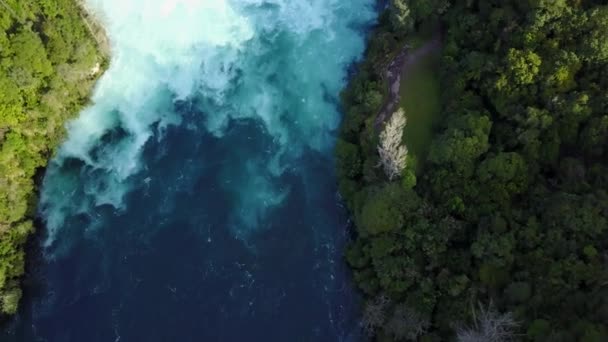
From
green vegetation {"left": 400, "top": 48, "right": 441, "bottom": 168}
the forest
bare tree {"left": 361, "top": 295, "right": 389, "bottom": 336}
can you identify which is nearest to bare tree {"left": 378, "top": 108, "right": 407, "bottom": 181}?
the forest

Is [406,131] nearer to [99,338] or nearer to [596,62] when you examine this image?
[596,62]

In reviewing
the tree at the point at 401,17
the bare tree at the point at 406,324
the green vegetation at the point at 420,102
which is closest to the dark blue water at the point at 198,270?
the bare tree at the point at 406,324

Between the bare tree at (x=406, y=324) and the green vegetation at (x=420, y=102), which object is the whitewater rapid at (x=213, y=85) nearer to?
the green vegetation at (x=420, y=102)

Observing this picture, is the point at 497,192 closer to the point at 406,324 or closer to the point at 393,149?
the point at 393,149

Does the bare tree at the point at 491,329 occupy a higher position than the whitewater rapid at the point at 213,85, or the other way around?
the whitewater rapid at the point at 213,85

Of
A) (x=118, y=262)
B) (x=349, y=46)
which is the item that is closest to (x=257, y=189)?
(x=118, y=262)

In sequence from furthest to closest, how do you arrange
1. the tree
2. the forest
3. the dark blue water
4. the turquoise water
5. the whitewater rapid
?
the whitewater rapid < the tree < the turquoise water < the dark blue water < the forest

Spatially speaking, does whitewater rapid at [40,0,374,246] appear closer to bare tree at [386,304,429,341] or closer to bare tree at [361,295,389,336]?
bare tree at [361,295,389,336]
